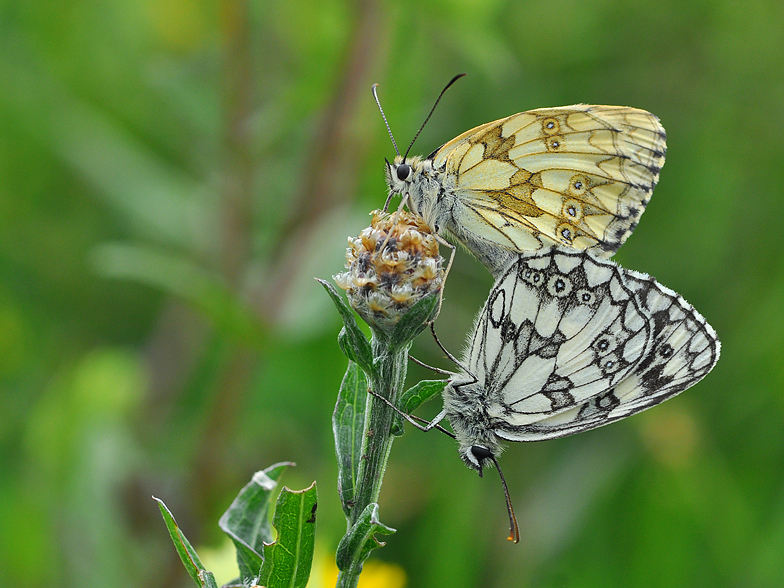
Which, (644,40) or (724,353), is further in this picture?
(644,40)

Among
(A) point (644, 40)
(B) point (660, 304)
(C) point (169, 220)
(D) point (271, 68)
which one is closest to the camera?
(B) point (660, 304)

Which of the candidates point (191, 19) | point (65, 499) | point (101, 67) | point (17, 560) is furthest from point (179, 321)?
point (191, 19)

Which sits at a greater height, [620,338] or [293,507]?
[620,338]

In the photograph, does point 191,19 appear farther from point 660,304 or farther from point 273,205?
point 660,304

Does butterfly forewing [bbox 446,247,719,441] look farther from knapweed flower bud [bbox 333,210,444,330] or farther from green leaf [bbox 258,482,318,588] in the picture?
green leaf [bbox 258,482,318,588]

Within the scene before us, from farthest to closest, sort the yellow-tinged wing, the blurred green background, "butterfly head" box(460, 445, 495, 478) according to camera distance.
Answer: the blurred green background, the yellow-tinged wing, "butterfly head" box(460, 445, 495, 478)

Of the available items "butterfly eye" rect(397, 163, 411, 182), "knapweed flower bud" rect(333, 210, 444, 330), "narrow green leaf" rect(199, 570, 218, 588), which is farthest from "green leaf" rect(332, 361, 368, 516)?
A: "butterfly eye" rect(397, 163, 411, 182)

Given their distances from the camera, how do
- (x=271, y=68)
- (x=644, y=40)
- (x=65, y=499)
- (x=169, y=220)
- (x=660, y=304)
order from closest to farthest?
(x=660, y=304) → (x=65, y=499) → (x=169, y=220) → (x=271, y=68) → (x=644, y=40)

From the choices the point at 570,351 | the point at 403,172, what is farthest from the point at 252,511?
the point at 403,172
